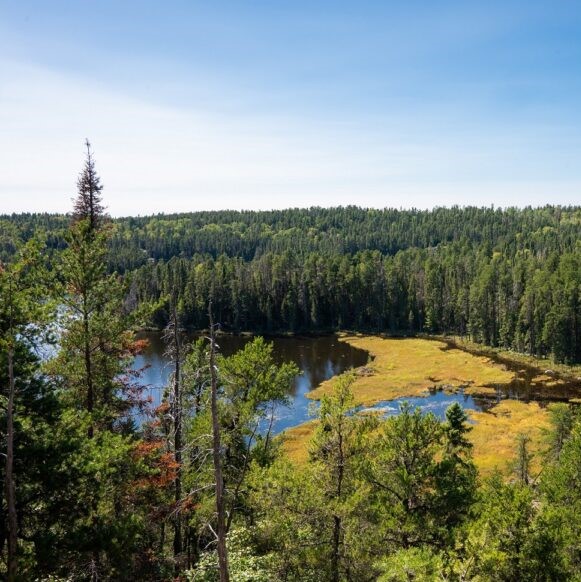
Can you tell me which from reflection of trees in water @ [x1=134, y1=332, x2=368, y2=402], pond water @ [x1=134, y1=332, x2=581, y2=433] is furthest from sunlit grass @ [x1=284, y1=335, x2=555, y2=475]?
reflection of trees in water @ [x1=134, y1=332, x2=368, y2=402]

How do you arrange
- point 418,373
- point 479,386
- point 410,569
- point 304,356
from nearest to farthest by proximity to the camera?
1. point 410,569
2. point 479,386
3. point 418,373
4. point 304,356

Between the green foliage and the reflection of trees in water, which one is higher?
the green foliage

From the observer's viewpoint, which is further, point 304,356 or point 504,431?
point 304,356

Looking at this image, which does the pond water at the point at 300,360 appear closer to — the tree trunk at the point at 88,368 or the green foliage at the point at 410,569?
the tree trunk at the point at 88,368

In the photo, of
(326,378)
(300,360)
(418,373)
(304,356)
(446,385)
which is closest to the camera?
(446,385)

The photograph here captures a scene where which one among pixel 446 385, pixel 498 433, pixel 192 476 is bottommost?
pixel 498 433

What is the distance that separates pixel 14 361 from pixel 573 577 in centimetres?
1907

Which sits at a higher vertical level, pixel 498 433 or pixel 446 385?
pixel 446 385

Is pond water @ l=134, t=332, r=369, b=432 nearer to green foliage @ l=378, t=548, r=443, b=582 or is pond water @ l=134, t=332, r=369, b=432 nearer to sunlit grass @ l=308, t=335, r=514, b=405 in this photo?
sunlit grass @ l=308, t=335, r=514, b=405

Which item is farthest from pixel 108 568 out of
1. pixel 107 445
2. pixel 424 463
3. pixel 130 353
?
pixel 424 463

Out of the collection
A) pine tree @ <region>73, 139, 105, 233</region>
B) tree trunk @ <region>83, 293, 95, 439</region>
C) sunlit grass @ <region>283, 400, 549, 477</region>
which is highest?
pine tree @ <region>73, 139, 105, 233</region>

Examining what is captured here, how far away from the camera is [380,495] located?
21.9m

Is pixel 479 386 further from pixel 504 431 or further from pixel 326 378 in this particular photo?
pixel 326 378

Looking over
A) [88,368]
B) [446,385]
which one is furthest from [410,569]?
[446,385]
